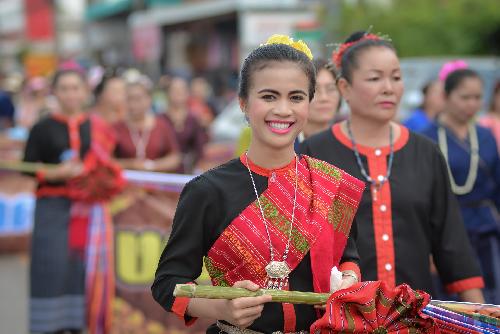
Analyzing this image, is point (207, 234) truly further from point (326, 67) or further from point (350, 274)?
point (326, 67)

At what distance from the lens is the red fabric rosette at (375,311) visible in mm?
2734

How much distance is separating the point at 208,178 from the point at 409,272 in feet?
3.93

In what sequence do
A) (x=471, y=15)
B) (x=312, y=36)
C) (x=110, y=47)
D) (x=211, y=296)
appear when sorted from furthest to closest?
(x=110, y=47)
(x=471, y=15)
(x=312, y=36)
(x=211, y=296)

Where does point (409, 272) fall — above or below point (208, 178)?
below

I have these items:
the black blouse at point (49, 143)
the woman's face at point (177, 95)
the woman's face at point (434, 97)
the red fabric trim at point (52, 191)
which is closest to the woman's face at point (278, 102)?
the red fabric trim at point (52, 191)

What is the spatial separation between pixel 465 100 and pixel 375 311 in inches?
124

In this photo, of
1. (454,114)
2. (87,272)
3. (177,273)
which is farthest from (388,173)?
(87,272)

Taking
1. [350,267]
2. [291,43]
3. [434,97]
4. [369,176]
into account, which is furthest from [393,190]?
[434,97]

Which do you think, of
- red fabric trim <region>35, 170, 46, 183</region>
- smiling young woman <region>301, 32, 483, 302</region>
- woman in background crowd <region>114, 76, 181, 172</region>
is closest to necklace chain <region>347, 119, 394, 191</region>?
smiling young woman <region>301, 32, 483, 302</region>

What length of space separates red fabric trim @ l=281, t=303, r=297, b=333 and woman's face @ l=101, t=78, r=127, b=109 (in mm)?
5919

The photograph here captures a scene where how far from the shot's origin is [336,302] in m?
2.74

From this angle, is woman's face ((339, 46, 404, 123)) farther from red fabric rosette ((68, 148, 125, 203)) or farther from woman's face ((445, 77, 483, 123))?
red fabric rosette ((68, 148, 125, 203))

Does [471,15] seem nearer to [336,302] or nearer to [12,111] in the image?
[12,111]

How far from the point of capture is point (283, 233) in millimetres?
2875
